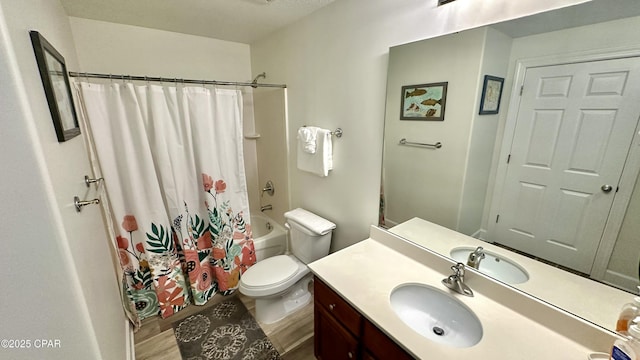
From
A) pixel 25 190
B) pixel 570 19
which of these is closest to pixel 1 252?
pixel 25 190

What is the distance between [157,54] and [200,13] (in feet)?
2.27

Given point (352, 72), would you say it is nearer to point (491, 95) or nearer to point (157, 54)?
point (491, 95)

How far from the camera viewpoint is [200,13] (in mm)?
1751

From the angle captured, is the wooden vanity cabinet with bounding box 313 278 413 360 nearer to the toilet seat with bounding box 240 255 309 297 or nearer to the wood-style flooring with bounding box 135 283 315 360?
the wood-style flooring with bounding box 135 283 315 360

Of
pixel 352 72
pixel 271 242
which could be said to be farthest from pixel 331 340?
pixel 352 72

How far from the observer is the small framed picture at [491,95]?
1.01 m

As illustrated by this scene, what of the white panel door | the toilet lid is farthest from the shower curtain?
the white panel door

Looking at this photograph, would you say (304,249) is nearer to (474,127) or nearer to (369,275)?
(369,275)

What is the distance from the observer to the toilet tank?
1.83m

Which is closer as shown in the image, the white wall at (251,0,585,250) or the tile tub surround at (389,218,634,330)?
the tile tub surround at (389,218,634,330)

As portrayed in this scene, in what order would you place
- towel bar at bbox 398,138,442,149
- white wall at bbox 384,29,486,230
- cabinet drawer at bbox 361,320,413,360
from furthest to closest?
towel bar at bbox 398,138,442,149 → white wall at bbox 384,29,486,230 → cabinet drawer at bbox 361,320,413,360

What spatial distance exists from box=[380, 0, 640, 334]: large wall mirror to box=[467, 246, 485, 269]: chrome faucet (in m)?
0.07

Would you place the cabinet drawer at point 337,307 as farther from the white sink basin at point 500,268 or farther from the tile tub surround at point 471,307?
the white sink basin at point 500,268

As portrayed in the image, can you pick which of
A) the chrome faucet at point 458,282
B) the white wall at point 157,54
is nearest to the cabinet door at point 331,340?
the chrome faucet at point 458,282
